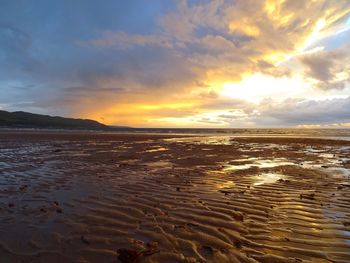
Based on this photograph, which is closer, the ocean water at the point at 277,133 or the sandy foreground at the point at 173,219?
the sandy foreground at the point at 173,219

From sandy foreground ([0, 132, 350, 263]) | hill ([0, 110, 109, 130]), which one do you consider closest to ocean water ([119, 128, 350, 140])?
hill ([0, 110, 109, 130])

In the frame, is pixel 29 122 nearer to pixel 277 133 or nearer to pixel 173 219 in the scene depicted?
pixel 277 133

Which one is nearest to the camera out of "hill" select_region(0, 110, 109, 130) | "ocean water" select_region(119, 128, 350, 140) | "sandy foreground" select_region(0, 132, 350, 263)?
"sandy foreground" select_region(0, 132, 350, 263)

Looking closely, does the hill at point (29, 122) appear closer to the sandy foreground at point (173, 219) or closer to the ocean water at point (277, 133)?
the ocean water at point (277, 133)

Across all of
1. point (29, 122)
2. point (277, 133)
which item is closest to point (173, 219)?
point (277, 133)

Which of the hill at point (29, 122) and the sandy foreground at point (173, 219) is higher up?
the hill at point (29, 122)

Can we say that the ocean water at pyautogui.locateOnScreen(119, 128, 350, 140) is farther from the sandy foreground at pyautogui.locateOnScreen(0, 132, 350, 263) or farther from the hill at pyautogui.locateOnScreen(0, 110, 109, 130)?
the sandy foreground at pyautogui.locateOnScreen(0, 132, 350, 263)

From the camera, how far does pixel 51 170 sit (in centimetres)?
1173

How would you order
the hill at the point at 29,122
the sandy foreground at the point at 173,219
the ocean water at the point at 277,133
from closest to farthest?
the sandy foreground at the point at 173,219 < the ocean water at the point at 277,133 < the hill at the point at 29,122

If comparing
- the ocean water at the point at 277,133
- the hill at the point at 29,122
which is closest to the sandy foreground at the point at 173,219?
the ocean water at the point at 277,133

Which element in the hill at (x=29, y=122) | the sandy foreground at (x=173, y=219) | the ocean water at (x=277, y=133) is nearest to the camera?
the sandy foreground at (x=173, y=219)

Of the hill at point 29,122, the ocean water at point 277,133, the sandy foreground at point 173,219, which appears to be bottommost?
the sandy foreground at point 173,219

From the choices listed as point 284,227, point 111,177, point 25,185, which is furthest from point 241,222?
point 25,185

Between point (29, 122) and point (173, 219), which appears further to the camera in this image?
point (29, 122)
